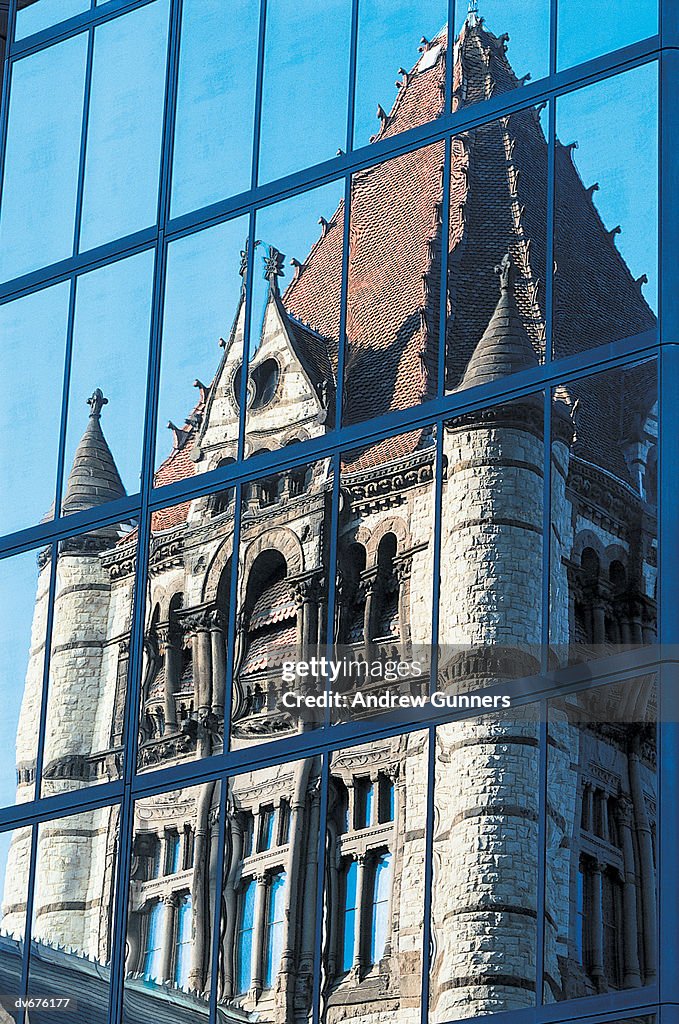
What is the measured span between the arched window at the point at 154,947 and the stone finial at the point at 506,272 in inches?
338

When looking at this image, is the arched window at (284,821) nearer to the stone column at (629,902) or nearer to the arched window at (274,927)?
the arched window at (274,927)

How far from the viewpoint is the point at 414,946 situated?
26750 mm

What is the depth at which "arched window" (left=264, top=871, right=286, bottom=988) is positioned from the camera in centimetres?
2708

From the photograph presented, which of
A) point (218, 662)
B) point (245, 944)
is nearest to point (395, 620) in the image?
point (218, 662)

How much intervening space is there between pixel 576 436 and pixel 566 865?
4916 millimetres

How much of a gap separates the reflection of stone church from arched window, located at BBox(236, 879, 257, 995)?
0.13ft

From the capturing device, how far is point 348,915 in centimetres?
2753

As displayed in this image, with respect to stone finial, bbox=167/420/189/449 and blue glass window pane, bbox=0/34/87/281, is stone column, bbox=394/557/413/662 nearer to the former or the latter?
stone finial, bbox=167/420/189/449

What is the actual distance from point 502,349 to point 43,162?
342 inches

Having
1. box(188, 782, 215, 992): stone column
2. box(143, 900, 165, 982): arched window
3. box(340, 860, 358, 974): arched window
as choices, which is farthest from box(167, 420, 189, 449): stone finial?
box(340, 860, 358, 974): arched window

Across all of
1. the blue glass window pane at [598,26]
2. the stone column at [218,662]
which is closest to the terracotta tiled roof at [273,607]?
the stone column at [218,662]

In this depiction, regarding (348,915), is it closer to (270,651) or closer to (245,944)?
(245,944)

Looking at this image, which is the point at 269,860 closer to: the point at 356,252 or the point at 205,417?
the point at 205,417

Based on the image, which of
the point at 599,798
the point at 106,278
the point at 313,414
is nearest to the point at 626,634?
the point at 599,798
